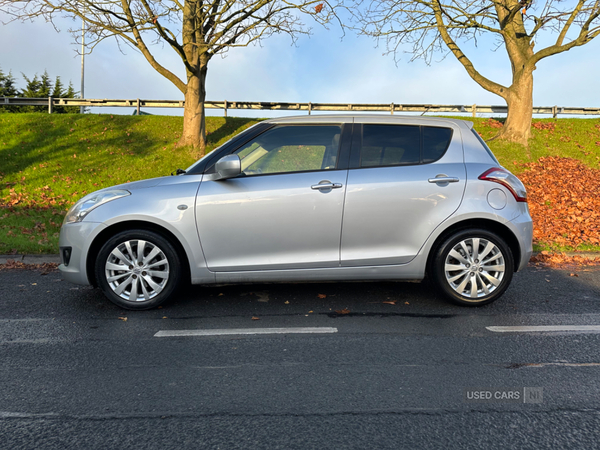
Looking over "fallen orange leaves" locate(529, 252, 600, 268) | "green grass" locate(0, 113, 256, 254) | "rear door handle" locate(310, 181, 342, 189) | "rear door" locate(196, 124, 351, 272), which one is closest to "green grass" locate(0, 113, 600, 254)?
"green grass" locate(0, 113, 256, 254)

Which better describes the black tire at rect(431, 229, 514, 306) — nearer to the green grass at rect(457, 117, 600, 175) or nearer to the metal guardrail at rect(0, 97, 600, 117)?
the green grass at rect(457, 117, 600, 175)

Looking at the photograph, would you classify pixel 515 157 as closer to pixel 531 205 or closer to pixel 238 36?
pixel 531 205

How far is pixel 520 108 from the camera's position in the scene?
16031mm

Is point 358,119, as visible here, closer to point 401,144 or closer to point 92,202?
point 401,144

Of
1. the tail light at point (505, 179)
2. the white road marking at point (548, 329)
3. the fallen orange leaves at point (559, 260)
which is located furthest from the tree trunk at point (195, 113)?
the white road marking at point (548, 329)

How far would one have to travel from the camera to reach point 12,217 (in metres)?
10.5

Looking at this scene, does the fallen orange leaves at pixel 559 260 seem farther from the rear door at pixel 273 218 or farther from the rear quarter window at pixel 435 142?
the rear door at pixel 273 218

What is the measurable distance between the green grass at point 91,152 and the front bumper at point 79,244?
4.49 metres

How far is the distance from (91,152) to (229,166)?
494 inches

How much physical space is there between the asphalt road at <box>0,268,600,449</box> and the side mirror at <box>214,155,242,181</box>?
131 cm

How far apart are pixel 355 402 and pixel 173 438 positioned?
1.03 meters

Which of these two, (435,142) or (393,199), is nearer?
(393,199)

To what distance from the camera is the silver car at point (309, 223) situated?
4.76 m

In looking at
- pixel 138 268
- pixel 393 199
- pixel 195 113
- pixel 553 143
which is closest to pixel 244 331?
pixel 138 268
